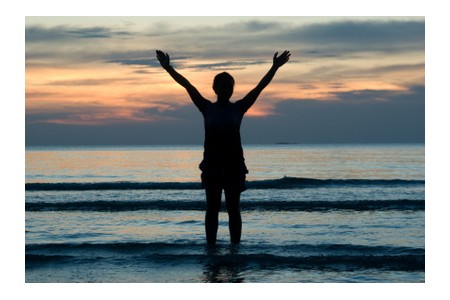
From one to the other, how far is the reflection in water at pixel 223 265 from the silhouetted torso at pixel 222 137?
1062 mm

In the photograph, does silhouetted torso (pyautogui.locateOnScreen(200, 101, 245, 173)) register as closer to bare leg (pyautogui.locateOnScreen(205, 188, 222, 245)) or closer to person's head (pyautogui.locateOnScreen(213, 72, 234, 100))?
person's head (pyautogui.locateOnScreen(213, 72, 234, 100))

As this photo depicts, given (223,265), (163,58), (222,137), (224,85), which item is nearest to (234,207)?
(223,265)

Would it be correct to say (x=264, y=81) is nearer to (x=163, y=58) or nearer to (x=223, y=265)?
(x=163, y=58)

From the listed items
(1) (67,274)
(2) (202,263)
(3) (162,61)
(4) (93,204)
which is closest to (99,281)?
(1) (67,274)

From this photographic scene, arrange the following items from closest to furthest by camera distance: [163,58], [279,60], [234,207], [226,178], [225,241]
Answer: [163,58] → [279,60] → [226,178] → [234,207] → [225,241]

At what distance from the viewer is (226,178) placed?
651cm

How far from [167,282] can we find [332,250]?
247 centimetres

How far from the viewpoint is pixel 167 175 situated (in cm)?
2381

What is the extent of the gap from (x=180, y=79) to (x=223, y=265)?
212cm

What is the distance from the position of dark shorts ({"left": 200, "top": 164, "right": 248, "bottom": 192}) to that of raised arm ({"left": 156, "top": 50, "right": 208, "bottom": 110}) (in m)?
0.74

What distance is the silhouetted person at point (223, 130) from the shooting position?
6320mm

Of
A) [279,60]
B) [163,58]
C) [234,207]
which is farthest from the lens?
[234,207]

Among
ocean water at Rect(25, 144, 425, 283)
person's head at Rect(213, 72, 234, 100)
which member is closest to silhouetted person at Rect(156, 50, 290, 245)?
person's head at Rect(213, 72, 234, 100)

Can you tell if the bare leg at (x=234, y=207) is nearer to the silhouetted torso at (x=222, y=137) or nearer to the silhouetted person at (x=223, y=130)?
the silhouetted person at (x=223, y=130)
